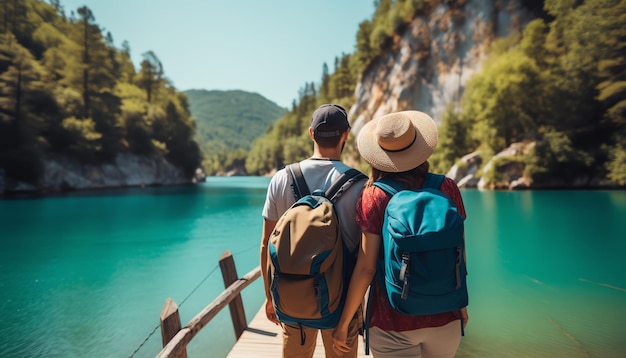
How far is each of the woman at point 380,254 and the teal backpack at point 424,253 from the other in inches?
4.5

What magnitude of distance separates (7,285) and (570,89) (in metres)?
43.6

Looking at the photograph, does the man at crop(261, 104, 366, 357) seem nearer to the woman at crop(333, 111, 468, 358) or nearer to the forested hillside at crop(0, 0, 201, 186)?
the woman at crop(333, 111, 468, 358)

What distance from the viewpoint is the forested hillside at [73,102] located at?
35.4 meters

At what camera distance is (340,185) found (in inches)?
83.3

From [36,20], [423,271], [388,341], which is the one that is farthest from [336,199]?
[36,20]

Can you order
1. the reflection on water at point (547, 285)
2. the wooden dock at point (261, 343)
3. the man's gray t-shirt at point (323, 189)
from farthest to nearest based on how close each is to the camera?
the reflection on water at point (547, 285) → the wooden dock at point (261, 343) → the man's gray t-shirt at point (323, 189)

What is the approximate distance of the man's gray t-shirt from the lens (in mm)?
2111

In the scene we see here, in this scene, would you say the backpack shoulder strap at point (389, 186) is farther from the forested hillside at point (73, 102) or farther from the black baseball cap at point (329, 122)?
the forested hillside at point (73, 102)

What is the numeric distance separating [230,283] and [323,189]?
355cm

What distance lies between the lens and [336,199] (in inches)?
82.8

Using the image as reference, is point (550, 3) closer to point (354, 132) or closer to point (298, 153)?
point (354, 132)

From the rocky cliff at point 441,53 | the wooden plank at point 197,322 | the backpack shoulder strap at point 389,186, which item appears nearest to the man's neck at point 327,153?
the backpack shoulder strap at point 389,186

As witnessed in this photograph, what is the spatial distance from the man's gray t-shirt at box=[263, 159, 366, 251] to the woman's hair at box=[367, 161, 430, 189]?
0.59ft

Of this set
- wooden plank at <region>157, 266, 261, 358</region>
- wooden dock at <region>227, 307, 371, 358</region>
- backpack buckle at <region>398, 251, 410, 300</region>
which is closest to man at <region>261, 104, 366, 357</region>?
backpack buckle at <region>398, 251, 410, 300</region>
